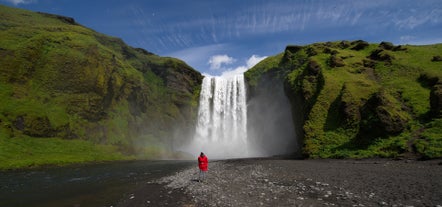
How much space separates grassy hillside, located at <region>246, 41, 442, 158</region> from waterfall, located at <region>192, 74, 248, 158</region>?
28141 mm

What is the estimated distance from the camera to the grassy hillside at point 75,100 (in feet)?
177

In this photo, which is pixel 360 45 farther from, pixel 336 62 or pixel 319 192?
pixel 319 192

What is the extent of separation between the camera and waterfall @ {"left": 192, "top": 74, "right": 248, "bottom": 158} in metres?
85.3

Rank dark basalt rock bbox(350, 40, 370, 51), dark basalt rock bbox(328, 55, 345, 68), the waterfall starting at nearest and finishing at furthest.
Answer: dark basalt rock bbox(328, 55, 345, 68), dark basalt rock bbox(350, 40, 370, 51), the waterfall

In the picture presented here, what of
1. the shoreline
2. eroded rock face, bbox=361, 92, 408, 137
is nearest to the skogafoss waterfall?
eroded rock face, bbox=361, 92, 408, 137

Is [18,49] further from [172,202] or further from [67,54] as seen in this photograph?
[172,202]

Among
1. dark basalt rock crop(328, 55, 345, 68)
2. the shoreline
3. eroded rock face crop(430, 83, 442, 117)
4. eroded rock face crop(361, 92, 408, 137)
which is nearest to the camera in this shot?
the shoreline

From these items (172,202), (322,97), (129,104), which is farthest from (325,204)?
(129,104)

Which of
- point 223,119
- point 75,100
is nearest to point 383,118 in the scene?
point 223,119

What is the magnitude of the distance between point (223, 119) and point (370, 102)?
5582 centimetres

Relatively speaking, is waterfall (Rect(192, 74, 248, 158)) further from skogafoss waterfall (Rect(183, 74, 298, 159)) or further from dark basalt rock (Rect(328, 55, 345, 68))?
dark basalt rock (Rect(328, 55, 345, 68))

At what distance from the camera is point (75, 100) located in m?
67.4

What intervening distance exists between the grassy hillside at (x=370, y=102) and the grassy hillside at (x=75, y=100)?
148ft

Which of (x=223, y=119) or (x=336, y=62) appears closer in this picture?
(x=336, y=62)
